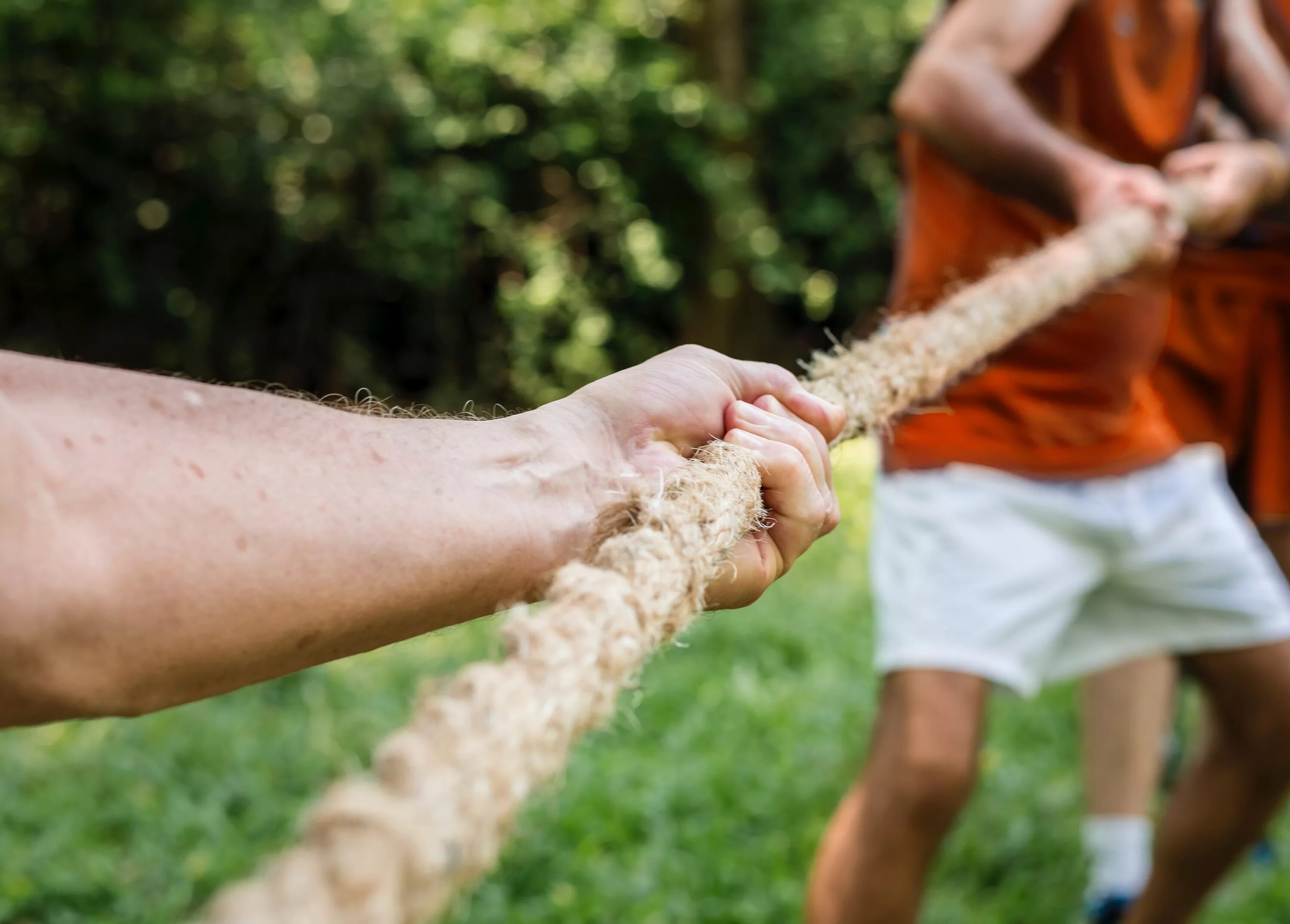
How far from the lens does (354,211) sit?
24.5 feet

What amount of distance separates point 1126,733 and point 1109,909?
0.37 metres

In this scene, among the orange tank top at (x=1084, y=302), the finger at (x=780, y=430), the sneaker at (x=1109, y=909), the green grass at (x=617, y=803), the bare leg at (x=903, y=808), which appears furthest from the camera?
the green grass at (x=617, y=803)

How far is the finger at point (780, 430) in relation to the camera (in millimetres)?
1140

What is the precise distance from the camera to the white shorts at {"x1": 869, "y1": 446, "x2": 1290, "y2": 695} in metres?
2.04

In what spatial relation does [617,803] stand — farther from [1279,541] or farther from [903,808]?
[1279,541]

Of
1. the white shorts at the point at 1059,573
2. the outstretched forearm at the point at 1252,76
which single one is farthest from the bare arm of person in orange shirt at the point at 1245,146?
the white shorts at the point at 1059,573

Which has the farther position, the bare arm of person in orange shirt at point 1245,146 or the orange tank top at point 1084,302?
the bare arm of person in orange shirt at point 1245,146

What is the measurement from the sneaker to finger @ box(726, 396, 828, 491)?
1.78 m

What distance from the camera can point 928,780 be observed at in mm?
1874

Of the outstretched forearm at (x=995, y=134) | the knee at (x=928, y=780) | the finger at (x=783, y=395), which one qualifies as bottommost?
the knee at (x=928, y=780)

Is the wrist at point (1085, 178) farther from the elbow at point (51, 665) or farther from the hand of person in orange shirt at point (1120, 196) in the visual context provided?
the elbow at point (51, 665)

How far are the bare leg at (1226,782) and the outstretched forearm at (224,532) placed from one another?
5.35 ft

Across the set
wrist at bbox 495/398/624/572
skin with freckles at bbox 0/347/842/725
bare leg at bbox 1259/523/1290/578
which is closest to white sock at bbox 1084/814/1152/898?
bare leg at bbox 1259/523/1290/578

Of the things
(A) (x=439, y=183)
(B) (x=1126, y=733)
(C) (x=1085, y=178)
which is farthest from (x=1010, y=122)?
(A) (x=439, y=183)
